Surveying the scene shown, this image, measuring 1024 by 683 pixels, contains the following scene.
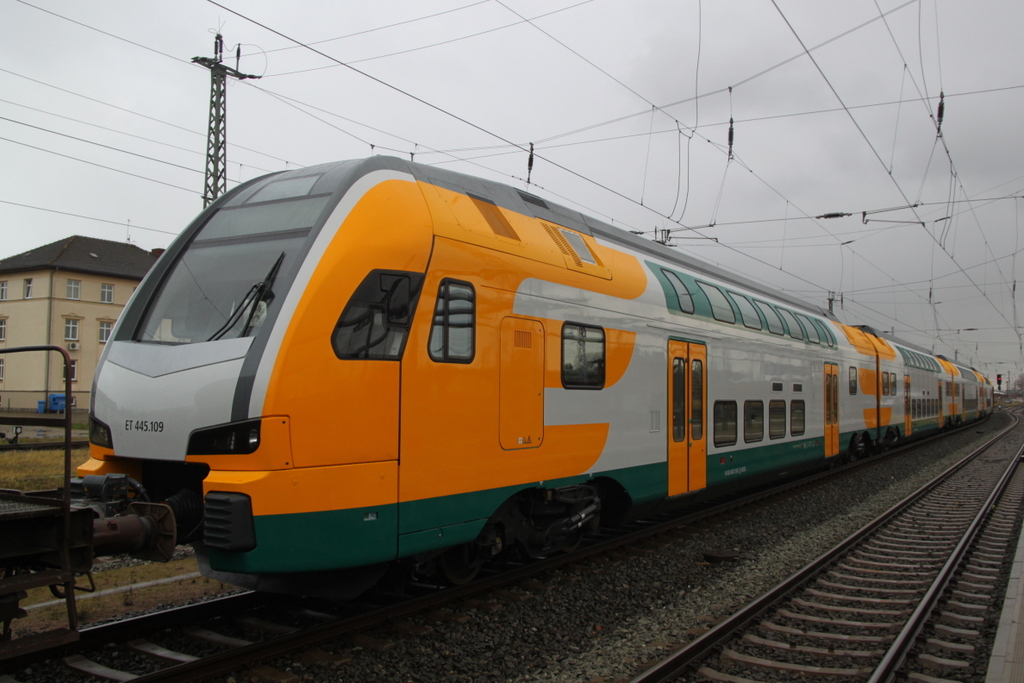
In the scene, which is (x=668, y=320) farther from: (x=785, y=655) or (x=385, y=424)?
(x=385, y=424)

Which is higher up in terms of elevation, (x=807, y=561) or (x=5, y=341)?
(x=5, y=341)

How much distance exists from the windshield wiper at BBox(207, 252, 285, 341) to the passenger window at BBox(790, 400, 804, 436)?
34.6 ft

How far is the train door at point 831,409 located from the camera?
1507cm

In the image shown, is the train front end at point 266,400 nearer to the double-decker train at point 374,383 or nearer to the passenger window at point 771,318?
the double-decker train at point 374,383

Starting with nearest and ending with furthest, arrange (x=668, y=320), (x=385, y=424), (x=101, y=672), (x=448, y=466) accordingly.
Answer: (x=101, y=672) → (x=385, y=424) → (x=448, y=466) → (x=668, y=320)

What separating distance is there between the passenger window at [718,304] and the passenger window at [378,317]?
6.17 m

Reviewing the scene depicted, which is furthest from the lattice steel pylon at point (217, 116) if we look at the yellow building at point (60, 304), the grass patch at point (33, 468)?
the yellow building at point (60, 304)

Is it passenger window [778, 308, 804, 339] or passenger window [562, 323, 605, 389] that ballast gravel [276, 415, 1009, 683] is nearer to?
passenger window [562, 323, 605, 389]

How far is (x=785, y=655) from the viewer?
5.46m

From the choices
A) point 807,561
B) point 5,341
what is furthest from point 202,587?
point 5,341

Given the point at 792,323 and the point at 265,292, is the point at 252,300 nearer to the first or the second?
the point at 265,292

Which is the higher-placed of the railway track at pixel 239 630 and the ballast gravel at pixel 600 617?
the railway track at pixel 239 630

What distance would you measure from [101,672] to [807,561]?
276 inches

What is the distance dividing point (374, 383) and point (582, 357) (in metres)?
2.77
